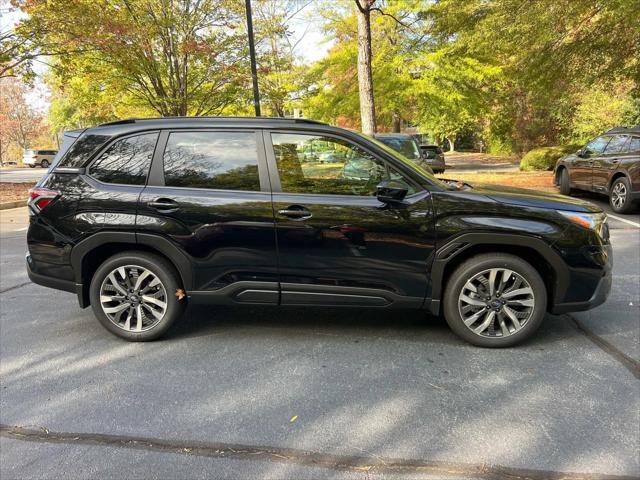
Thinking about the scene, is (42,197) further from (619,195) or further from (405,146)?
(619,195)

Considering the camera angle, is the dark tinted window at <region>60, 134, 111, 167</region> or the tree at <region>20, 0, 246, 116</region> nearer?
the dark tinted window at <region>60, 134, 111, 167</region>

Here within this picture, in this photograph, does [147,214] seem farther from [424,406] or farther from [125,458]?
[424,406]

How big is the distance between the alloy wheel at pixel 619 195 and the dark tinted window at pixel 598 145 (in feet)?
3.58

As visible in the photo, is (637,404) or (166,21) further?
(166,21)

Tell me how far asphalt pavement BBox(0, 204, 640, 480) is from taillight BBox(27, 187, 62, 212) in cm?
115

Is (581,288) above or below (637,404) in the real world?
above

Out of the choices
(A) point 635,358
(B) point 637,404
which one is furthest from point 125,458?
(A) point 635,358

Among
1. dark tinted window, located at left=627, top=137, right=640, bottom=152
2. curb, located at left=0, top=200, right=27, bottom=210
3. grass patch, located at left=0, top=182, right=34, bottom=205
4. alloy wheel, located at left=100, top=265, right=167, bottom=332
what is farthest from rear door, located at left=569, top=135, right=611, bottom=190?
grass patch, located at left=0, top=182, right=34, bottom=205

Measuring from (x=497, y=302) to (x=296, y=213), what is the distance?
1713 mm

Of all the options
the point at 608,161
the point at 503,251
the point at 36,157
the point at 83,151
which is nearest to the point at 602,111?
the point at 608,161

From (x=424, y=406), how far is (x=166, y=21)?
16727mm

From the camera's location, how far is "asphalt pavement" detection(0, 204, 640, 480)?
8.19 ft

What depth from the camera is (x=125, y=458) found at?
2545mm

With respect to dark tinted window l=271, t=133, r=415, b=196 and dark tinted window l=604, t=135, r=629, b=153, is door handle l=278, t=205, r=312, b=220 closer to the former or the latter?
dark tinted window l=271, t=133, r=415, b=196
